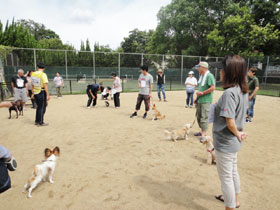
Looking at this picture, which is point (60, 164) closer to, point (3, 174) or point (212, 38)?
point (3, 174)

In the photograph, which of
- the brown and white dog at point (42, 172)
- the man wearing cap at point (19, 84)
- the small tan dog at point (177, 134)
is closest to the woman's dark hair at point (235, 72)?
the brown and white dog at point (42, 172)

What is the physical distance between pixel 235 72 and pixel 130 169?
2.58 m

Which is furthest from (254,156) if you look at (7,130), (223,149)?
(7,130)

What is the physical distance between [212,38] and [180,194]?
2321 cm

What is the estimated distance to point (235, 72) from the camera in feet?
6.51

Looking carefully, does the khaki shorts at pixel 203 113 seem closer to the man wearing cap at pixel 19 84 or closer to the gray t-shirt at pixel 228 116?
the gray t-shirt at pixel 228 116

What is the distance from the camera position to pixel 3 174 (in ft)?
5.42

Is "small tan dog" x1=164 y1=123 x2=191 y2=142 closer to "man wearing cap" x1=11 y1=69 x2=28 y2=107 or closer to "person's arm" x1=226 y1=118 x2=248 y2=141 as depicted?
"person's arm" x1=226 y1=118 x2=248 y2=141

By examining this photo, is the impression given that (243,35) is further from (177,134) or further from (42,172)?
(42,172)

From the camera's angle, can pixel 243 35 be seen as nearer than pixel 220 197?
No

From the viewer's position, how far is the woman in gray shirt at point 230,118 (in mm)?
1962

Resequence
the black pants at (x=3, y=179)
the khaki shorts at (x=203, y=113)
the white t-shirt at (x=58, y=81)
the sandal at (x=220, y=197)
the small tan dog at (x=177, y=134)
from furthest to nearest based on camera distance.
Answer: the white t-shirt at (x=58, y=81) → the small tan dog at (x=177, y=134) → the khaki shorts at (x=203, y=113) → the sandal at (x=220, y=197) → the black pants at (x=3, y=179)

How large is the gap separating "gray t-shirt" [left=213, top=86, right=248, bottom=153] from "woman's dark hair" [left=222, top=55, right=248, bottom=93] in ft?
0.18

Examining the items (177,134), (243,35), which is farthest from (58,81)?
(243,35)
